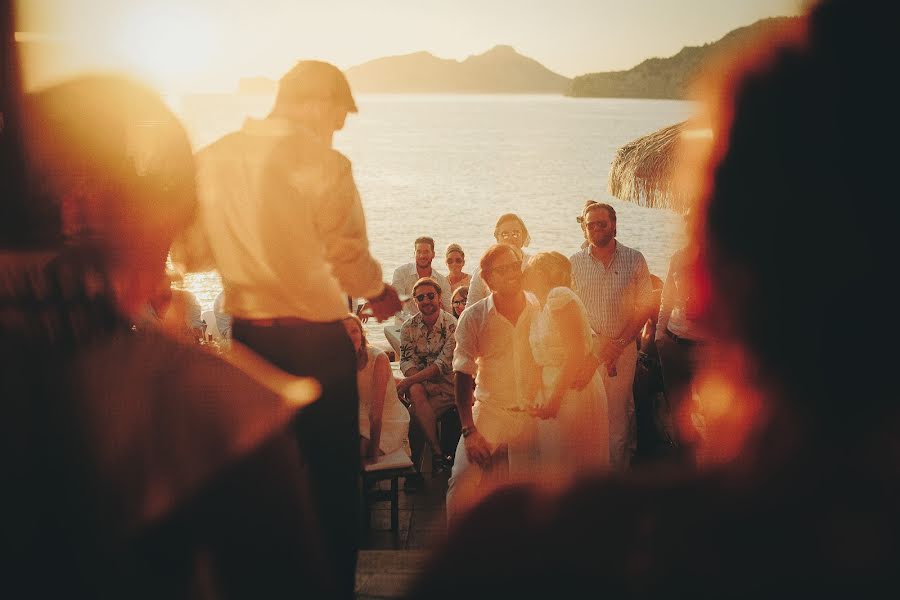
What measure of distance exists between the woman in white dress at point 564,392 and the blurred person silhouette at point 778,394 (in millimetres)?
3628

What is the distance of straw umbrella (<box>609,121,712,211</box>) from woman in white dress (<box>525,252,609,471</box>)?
2549 mm

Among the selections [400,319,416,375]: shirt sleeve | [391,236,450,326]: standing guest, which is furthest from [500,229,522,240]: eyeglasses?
[391,236,450,326]: standing guest

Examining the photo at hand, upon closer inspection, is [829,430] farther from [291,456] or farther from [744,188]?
[291,456]

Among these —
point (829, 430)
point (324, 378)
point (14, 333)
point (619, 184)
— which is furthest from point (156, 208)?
point (619, 184)

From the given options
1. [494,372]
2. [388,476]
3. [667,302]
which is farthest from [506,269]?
[388,476]

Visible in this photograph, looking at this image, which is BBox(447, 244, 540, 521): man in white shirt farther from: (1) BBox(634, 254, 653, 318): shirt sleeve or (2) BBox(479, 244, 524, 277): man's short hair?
(1) BBox(634, 254, 653, 318): shirt sleeve

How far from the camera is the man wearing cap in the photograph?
2.42 metres

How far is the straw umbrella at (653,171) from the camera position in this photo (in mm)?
6664

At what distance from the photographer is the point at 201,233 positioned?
99.5 inches

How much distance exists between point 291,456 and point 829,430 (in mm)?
647

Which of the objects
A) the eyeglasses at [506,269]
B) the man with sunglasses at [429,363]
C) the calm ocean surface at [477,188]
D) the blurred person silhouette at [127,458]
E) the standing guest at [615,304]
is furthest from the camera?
the calm ocean surface at [477,188]

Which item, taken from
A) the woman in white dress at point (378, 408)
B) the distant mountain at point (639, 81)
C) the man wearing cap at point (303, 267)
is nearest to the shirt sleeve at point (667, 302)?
the woman in white dress at point (378, 408)

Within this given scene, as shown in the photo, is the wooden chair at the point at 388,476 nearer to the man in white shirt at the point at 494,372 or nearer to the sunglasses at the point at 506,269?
the man in white shirt at the point at 494,372

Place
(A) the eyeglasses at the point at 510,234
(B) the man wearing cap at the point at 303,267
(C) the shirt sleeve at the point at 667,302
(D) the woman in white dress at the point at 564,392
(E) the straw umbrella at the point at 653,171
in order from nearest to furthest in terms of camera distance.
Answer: (B) the man wearing cap at the point at 303,267
(D) the woman in white dress at the point at 564,392
(C) the shirt sleeve at the point at 667,302
(A) the eyeglasses at the point at 510,234
(E) the straw umbrella at the point at 653,171
